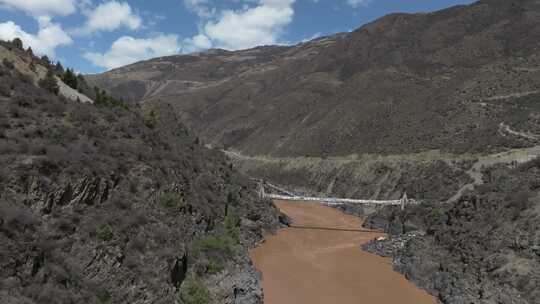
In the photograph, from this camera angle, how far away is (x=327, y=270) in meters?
28.2

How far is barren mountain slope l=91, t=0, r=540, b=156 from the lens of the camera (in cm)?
5250

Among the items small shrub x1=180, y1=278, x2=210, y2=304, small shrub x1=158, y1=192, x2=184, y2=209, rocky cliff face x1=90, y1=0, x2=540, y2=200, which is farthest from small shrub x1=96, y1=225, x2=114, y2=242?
rocky cliff face x1=90, y1=0, x2=540, y2=200

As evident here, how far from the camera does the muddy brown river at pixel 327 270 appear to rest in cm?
2330

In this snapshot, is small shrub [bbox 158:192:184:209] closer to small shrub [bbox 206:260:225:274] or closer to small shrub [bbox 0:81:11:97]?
small shrub [bbox 206:260:225:274]

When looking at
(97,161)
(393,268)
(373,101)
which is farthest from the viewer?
(373,101)

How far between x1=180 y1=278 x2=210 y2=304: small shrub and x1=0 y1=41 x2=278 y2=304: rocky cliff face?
0.04 metres

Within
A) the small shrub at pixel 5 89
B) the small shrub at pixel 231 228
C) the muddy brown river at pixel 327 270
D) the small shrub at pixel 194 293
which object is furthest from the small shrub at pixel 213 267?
the small shrub at pixel 5 89

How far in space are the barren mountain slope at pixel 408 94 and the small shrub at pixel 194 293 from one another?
30.2m

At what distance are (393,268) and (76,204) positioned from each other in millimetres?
20578

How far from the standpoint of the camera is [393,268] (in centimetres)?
2833

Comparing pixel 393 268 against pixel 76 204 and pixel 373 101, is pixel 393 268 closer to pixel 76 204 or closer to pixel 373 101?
pixel 76 204

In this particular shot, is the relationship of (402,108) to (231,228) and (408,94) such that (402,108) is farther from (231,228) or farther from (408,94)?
(231,228)

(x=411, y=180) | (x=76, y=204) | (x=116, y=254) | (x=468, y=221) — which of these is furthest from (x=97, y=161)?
(x=411, y=180)

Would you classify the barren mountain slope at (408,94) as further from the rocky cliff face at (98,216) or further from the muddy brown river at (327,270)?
the rocky cliff face at (98,216)
